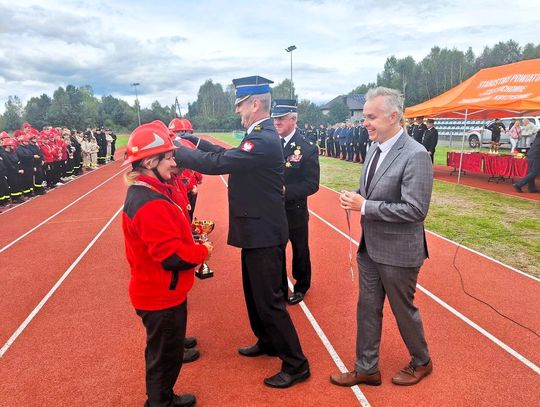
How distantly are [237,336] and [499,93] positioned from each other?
476 inches

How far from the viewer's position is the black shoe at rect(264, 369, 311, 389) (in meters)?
3.12

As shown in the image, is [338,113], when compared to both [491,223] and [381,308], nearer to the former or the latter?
[491,223]

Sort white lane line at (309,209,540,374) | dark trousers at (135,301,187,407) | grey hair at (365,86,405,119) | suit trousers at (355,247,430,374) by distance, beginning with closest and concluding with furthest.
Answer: dark trousers at (135,301,187,407)
grey hair at (365,86,405,119)
suit trousers at (355,247,430,374)
white lane line at (309,209,540,374)

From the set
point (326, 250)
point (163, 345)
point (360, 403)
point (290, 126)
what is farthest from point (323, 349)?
point (326, 250)

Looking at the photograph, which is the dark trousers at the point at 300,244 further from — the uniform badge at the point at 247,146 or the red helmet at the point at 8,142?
the red helmet at the point at 8,142

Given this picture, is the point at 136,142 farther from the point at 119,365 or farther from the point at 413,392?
the point at 413,392

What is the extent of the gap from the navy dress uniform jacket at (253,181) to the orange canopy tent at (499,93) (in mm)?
10775

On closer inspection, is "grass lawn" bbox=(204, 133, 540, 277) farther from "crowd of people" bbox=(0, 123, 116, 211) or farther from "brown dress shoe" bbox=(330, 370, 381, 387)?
"crowd of people" bbox=(0, 123, 116, 211)

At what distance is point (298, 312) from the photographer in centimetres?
447

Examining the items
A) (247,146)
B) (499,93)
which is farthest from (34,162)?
(499,93)

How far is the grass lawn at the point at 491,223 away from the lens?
→ 6.39 metres

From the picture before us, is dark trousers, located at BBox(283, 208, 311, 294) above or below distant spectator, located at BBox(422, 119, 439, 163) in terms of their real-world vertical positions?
below

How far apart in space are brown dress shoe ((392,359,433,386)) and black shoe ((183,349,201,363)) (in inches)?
69.0

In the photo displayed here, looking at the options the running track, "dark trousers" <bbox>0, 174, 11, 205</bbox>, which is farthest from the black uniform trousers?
the running track
